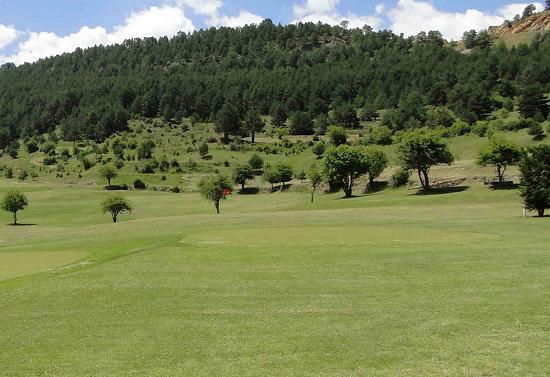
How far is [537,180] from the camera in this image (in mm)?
53219

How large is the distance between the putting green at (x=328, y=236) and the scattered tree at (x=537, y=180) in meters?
14.9

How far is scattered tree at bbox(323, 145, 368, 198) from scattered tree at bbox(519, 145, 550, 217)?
48707mm

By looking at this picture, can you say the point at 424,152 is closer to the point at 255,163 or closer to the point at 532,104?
the point at 255,163

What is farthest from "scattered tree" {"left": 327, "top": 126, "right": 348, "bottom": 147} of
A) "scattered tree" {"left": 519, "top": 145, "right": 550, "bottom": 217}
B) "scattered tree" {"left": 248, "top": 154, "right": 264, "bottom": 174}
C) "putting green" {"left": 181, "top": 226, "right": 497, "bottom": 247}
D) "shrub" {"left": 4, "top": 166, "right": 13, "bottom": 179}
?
"putting green" {"left": 181, "top": 226, "right": 497, "bottom": 247}

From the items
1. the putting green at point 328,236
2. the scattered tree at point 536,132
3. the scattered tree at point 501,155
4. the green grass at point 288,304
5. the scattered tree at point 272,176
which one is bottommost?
the green grass at point 288,304

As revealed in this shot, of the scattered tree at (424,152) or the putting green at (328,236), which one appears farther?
the scattered tree at (424,152)

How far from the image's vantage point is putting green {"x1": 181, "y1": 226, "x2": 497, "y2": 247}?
128ft

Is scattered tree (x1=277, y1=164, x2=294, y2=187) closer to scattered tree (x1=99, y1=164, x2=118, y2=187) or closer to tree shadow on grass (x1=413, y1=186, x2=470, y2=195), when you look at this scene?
tree shadow on grass (x1=413, y1=186, x2=470, y2=195)

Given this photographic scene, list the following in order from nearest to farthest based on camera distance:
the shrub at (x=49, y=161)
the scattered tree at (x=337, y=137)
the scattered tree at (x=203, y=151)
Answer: the scattered tree at (x=337, y=137) < the scattered tree at (x=203, y=151) < the shrub at (x=49, y=161)

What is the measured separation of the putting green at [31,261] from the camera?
33.4m

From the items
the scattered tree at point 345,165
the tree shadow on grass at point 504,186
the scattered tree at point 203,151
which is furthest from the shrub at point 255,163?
the tree shadow on grass at point 504,186

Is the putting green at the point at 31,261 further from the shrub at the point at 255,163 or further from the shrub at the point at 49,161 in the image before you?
the shrub at the point at 49,161

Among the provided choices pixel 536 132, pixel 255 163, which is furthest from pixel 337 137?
pixel 536 132

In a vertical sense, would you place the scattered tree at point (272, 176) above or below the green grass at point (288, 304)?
above
